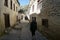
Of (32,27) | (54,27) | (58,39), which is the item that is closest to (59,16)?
(54,27)

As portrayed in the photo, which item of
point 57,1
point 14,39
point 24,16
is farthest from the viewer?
point 24,16

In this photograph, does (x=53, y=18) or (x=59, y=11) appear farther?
(x=53, y=18)

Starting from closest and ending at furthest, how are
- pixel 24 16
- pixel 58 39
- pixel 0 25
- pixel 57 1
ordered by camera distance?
1. pixel 58 39
2. pixel 57 1
3. pixel 0 25
4. pixel 24 16

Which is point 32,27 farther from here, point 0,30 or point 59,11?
point 0,30

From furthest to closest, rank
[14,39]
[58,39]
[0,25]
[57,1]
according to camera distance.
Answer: [0,25] → [14,39] → [57,1] → [58,39]

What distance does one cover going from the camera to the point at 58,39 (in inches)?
302

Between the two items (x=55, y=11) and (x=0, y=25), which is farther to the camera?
(x=0, y=25)

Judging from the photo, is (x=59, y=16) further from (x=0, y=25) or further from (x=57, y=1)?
(x=0, y=25)

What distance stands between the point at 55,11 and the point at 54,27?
115cm

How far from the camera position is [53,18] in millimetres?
8586

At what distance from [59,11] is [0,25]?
5.33 meters

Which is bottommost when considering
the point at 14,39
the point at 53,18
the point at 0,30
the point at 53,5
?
the point at 14,39

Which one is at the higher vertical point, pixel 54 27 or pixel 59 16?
pixel 59 16

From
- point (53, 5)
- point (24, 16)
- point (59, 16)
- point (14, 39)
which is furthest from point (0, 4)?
point (24, 16)
